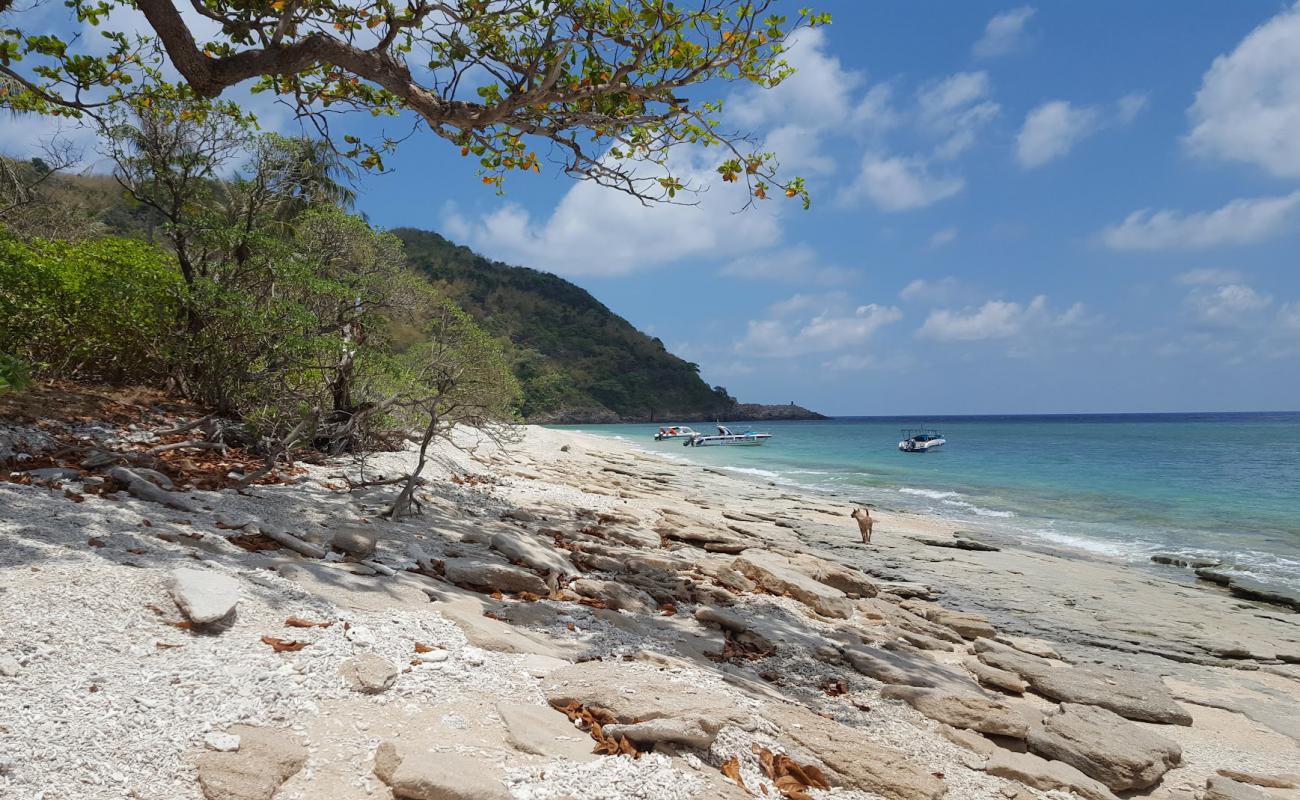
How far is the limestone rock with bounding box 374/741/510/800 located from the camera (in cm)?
Result: 260

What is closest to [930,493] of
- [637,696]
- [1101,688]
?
[1101,688]

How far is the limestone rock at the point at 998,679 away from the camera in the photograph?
5.95 m

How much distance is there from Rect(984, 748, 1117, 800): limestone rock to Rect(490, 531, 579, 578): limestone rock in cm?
368

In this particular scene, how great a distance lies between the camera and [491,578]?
5.61m

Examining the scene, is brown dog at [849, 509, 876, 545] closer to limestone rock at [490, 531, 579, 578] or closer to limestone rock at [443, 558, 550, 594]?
limestone rock at [490, 531, 579, 578]

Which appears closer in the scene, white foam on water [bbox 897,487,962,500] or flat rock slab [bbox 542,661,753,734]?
flat rock slab [bbox 542,661,753,734]

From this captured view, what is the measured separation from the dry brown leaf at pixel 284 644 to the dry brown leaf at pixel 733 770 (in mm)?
2246

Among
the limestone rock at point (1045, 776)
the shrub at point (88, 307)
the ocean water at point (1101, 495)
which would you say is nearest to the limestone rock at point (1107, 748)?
the limestone rock at point (1045, 776)

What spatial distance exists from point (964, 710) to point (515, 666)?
3193 mm

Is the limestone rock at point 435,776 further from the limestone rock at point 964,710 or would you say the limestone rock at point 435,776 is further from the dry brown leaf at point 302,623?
the limestone rock at point 964,710

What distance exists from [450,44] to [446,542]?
5207mm

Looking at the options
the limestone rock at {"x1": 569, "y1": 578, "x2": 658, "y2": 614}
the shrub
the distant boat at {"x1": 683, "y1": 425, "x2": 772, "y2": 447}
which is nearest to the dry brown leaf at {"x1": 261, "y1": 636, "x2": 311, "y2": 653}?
the limestone rock at {"x1": 569, "y1": 578, "x2": 658, "y2": 614}

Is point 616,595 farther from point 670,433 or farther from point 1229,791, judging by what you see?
point 670,433

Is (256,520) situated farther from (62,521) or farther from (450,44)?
(450,44)
